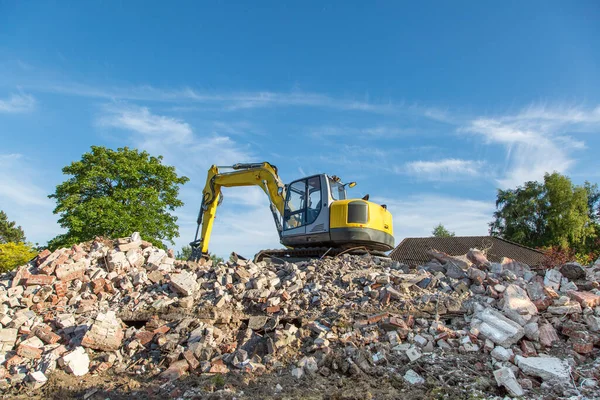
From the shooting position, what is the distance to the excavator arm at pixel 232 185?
497 inches

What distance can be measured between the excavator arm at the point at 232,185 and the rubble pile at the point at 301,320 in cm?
298

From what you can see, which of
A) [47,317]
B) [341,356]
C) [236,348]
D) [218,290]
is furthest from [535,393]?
[47,317]

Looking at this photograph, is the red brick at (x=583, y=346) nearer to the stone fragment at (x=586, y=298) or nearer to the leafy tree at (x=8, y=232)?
the stone fragment at (x=586, y=298)

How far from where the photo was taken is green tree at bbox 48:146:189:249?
2048 cm

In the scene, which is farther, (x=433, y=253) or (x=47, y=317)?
(x=433, y=253)

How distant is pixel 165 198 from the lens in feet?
79.1

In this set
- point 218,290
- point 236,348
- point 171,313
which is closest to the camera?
point 236,348

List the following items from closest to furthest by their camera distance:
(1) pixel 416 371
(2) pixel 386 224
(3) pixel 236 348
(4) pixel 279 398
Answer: (4) pixel 279 398 → (1) pixel 416 371 → (3) pixel 236 348 → (2) pixel 386 224

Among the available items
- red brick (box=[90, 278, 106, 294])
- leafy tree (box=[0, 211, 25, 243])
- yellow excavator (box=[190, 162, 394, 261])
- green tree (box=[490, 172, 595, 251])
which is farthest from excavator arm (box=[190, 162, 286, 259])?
leafy tree (box=[0, 211, 25, 243])

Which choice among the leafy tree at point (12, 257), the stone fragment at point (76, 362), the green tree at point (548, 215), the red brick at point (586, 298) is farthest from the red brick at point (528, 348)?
the green tree at point (548, 215)

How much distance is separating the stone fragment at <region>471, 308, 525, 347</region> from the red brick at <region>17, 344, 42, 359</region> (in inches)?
267

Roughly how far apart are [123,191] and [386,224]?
15247 mm

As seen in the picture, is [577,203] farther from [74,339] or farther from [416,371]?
[74,339]

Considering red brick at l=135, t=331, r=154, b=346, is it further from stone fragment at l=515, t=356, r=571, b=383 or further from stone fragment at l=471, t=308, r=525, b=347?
stone fragment at l=515, t=356, r=571, b=383
